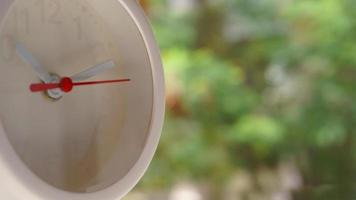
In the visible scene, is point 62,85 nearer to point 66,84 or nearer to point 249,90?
point 66,84

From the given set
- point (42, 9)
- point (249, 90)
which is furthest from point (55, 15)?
point (249, 90)

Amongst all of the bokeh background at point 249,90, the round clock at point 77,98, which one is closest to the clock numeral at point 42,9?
the round clock at point 77,98

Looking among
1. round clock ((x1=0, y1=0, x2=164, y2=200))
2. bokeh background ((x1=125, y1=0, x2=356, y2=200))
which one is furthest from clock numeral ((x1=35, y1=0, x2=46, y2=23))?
bokeh background ((x1=125, y1=0, x2=356, y2=200))

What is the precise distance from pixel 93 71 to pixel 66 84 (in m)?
0.03

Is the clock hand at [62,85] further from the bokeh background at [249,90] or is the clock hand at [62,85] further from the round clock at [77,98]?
the bokeh background at [249,90]

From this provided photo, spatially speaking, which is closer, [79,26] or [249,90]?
[79,26]

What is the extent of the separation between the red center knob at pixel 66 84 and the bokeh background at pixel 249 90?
3.78 feet

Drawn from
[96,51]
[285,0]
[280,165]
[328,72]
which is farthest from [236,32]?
[96,51]

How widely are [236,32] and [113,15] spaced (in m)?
1.36

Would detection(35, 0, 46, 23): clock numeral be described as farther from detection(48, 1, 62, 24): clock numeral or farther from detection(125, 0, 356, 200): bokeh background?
detection(125, 0, 356, 200): bokeh background

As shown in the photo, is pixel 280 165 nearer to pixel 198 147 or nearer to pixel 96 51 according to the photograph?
pixel 198 147

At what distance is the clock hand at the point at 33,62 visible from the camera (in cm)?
43

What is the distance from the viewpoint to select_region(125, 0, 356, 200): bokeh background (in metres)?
1.67

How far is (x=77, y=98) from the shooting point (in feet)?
1.56
